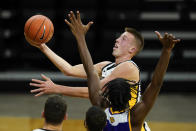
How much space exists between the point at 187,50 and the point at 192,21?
0.73 m

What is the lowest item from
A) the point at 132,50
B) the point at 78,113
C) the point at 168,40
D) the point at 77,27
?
the point at 78,113

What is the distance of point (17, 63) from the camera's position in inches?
432

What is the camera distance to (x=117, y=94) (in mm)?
4227

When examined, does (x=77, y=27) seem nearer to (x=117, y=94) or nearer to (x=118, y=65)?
(x=117, y=94)

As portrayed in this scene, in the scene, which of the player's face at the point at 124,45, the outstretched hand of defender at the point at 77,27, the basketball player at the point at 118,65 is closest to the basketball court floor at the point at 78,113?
the basketball player at the point at 118,65

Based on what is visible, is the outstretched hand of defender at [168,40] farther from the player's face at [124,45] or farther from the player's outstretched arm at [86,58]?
the player's face at [124,45]

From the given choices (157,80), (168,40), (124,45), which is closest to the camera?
(168,40)

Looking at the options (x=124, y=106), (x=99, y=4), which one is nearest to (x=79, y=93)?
(x=124, y=106)

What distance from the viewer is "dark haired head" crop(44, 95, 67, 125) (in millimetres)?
3836

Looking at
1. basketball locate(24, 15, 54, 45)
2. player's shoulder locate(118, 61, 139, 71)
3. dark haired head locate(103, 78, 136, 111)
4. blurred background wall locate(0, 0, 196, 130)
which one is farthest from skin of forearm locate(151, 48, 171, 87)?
blurred background wall locate(0, 0, 196, 130)

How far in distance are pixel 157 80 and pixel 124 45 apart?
143cm

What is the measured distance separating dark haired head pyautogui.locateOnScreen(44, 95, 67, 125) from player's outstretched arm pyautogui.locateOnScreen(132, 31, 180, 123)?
89 centimetres

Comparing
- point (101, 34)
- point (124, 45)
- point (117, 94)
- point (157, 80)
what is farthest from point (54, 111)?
point (101, 34)

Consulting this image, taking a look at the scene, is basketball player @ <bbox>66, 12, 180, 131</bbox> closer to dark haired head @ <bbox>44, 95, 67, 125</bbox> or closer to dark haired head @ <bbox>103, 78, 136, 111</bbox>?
dark haired head @ <bbox>103, 78, 136, 111</bbox>
